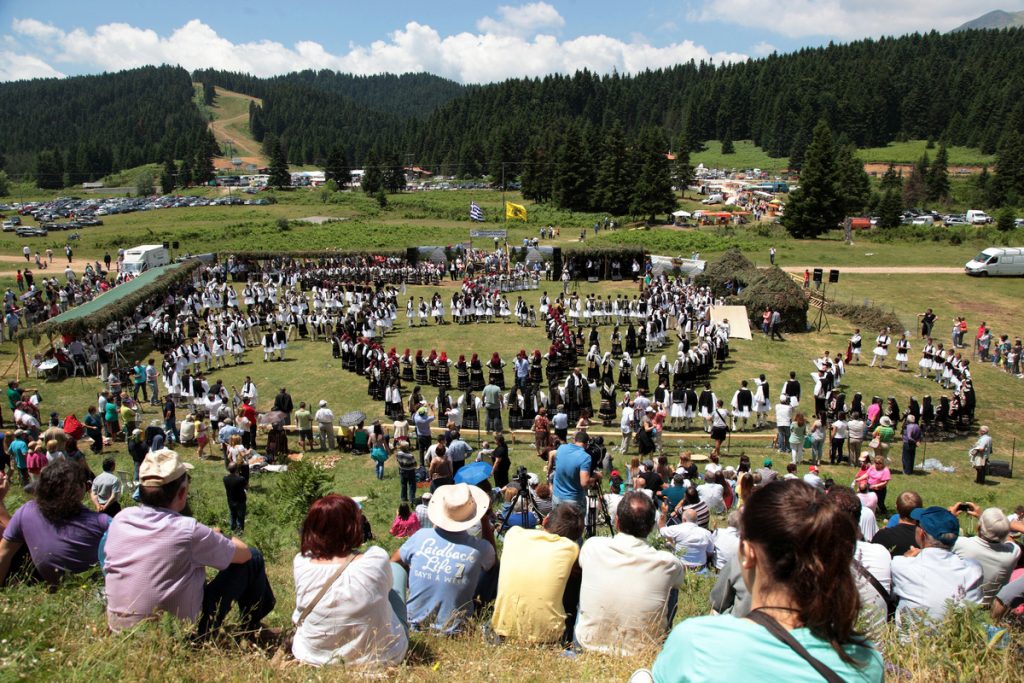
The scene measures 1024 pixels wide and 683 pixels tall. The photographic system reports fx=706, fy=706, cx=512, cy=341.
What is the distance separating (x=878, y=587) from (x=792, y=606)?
3553 millimetres

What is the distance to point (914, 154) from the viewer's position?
116 metres

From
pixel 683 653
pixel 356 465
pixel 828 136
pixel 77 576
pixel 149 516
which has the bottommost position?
pixel 356 465

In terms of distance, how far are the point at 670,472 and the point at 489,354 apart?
1476cm

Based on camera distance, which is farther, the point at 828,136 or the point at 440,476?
the point at 828,136

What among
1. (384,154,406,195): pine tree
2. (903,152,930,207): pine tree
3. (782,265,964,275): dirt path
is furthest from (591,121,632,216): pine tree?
(384,154,406,195): pine tree

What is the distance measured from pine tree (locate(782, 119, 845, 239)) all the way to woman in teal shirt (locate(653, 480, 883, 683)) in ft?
206

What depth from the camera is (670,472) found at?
1180 cm

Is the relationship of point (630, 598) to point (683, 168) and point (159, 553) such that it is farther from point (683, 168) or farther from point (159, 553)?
point (683, 168)

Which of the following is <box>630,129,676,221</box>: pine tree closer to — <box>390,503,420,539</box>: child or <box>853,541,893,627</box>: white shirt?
<box>390,503,420,539</box>: child

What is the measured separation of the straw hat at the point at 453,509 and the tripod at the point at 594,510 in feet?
11.7

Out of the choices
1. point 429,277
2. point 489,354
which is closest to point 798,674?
point 489,354

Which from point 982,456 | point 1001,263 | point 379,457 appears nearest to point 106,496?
point 379,457

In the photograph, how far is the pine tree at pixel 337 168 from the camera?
355 feet

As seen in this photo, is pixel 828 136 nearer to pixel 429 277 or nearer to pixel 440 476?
pixel 429 277
